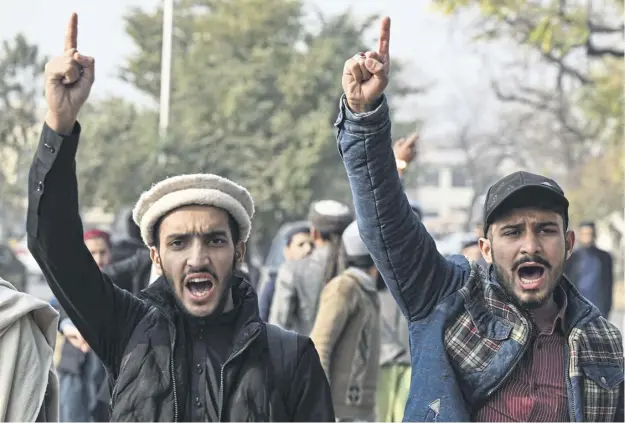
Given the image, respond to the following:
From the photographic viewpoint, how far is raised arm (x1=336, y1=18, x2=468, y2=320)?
365cm

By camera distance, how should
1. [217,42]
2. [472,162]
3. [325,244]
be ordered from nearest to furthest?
[325,244], [217,42], [472,162]

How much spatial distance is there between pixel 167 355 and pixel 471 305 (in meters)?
0.86

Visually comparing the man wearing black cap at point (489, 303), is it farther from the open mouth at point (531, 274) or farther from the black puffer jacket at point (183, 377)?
the black puffer jacket at point (183, 377)

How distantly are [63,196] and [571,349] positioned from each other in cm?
146

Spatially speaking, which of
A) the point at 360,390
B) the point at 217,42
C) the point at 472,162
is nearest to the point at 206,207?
the point at 360,390

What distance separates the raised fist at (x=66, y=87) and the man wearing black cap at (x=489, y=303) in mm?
687

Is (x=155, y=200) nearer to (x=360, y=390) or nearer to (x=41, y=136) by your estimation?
(x=41, y=136)

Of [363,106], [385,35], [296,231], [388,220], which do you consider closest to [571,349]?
[388,220]

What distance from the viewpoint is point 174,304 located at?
12.6 ft

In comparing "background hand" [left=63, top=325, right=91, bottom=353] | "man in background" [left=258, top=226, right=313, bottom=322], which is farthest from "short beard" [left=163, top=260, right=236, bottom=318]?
"man in background" [left=258, top=226, right=313, bottom=322]

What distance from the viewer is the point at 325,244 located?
28.5ft

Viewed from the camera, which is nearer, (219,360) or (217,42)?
(219,360)

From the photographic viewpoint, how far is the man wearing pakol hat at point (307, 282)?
8.45 metres

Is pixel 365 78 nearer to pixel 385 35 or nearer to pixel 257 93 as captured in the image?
pixel 385 35
